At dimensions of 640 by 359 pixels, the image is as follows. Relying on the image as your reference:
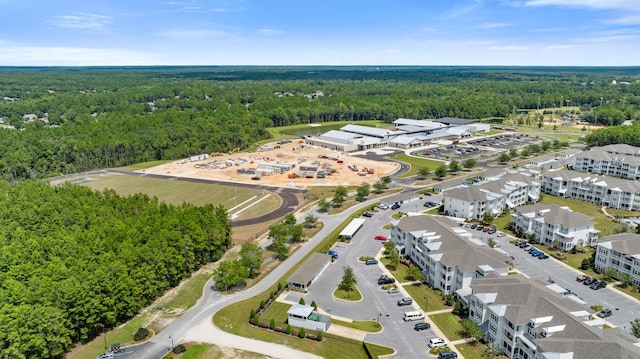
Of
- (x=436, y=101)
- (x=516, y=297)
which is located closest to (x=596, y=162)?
(x=516, y=297)

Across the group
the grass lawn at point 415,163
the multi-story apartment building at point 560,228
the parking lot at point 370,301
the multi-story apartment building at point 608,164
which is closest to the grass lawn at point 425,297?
the parking lot at point 370,301

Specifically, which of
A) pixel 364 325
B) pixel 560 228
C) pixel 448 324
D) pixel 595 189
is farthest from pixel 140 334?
pixel 595 189

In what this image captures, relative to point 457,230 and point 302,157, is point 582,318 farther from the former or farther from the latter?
point 302,157

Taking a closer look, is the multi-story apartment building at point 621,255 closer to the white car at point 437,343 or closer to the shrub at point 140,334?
the white car at point 437,343

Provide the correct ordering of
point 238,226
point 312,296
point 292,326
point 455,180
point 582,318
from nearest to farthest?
1. point 582,318
2. point 292,326
3. point 312,296
4. point 238,226
5. point 455,180

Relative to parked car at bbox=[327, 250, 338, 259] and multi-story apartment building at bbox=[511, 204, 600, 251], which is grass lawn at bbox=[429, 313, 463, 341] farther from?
multi-story apartment building at bbox=[511, 204, 600, 251]

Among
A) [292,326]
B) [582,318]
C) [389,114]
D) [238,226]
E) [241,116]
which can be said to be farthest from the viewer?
[389,114]
